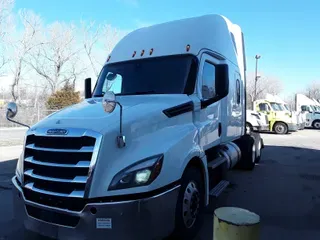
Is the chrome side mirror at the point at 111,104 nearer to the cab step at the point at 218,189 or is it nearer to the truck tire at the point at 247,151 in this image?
the cab step at the point at 218,189

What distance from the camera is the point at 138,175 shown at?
11.3ft

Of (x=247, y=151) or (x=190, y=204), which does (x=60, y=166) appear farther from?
(x=247, y=151)

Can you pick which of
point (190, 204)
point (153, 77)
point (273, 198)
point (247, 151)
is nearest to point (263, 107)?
point (247, 151)

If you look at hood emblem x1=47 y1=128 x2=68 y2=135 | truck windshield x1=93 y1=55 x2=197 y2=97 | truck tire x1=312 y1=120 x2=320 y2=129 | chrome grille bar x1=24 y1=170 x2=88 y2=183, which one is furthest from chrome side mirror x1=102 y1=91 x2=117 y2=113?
truck tire x1=312 y1=120 x2=320 y2=129

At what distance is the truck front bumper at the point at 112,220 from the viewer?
331 centimetres

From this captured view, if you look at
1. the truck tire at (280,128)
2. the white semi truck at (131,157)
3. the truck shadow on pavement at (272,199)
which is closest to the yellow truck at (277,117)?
the truck tire at (280,128)

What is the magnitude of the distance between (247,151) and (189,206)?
5511 millimetres

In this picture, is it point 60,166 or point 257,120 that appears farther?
point 257,120

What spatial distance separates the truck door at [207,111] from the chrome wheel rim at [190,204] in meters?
0.79

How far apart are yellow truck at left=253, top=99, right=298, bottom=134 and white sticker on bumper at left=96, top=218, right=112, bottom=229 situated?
69.4 feet

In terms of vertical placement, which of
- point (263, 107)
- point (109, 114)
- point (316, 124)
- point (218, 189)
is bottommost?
point (316, 124)

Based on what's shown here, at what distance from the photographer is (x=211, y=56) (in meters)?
5.73

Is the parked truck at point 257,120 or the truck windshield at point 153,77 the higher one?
the truck windshield at point 153,77

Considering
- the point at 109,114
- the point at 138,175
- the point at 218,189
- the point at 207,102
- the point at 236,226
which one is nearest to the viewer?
the point at 236,226
